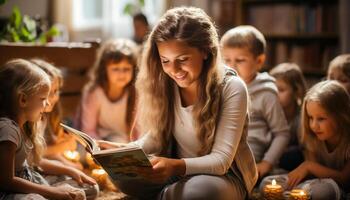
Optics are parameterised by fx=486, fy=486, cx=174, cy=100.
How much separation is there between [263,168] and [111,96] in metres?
0.95

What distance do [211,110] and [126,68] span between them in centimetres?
102

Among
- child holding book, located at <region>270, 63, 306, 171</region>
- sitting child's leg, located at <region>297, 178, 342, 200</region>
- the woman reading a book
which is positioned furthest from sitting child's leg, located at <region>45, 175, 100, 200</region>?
child holding book, located at <region>270, 63, 306, 171</region>

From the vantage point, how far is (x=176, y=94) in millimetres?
1818

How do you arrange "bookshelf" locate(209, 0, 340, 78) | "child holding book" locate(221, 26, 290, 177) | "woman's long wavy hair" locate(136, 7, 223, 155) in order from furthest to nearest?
"bookshelf" locate(209, 0, 340, 78) → "child holding book" locate(221, 26, 290, 177) → "woman's long wavy hair" locate(136, 7, 223, 155)

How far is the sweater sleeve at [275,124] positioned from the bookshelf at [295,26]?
156 cm

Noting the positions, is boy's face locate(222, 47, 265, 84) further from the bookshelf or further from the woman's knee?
the bookshelf

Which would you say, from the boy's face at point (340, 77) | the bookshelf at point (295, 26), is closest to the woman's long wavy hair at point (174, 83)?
the boy's face at point (340, 77)

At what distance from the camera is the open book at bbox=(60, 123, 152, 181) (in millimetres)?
1425

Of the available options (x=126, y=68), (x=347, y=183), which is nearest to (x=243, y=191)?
(x=347, y=183)

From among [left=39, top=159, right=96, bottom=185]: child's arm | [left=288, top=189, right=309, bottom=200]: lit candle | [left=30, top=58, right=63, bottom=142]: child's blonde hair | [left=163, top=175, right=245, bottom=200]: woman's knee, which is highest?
[left=30, top=58, right=63, bottom=142]: child's blonde hair

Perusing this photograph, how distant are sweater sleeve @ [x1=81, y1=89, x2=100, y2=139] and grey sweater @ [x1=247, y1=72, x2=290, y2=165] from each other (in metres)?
0.84

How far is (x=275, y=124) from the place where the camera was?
89.7 inches

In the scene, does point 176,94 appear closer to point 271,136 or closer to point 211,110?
point 211,110

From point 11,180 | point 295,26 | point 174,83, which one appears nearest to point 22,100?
point 11,180
